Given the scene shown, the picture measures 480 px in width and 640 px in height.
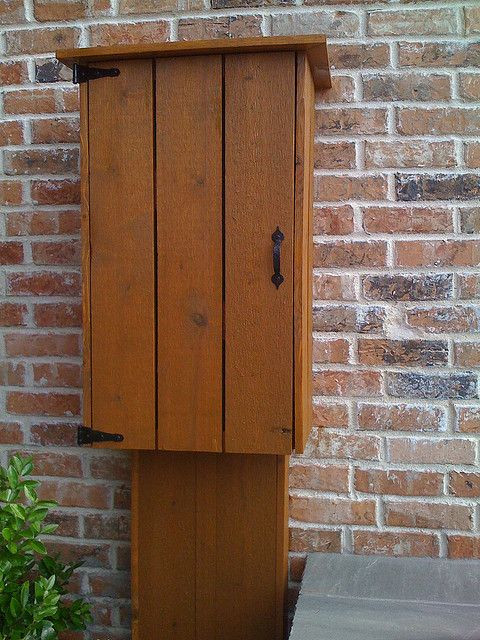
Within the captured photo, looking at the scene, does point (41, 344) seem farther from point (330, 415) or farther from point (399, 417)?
point (399, 417)

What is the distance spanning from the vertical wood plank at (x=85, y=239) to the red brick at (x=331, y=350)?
0.62 m

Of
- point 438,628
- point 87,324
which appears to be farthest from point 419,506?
point 87,324

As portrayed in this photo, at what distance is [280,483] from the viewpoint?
5.59 feet

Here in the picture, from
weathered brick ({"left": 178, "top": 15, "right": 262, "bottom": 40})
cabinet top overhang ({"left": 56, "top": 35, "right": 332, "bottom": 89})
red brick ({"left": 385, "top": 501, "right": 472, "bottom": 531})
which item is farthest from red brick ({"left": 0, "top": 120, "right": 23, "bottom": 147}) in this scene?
red brick ({"left": 385, "top": 501, "right": 472, "bottom": 531})

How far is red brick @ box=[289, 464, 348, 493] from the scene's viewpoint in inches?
70.4

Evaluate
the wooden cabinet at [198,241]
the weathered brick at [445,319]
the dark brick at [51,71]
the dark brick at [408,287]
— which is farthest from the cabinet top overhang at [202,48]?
the weathered brick at [445,319]

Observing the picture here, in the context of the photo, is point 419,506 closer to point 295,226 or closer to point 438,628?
point 438,628

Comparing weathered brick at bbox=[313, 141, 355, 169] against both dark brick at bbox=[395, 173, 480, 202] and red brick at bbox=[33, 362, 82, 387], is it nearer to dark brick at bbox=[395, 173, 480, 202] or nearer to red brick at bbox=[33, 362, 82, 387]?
dark brick at bbox=[395, 173, 480, 202]

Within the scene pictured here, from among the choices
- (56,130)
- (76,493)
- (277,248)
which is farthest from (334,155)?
(76,493)

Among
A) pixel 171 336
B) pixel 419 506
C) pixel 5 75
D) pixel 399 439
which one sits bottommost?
pixel 419 506

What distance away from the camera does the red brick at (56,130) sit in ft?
6.00

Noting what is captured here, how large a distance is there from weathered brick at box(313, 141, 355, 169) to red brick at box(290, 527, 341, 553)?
100 cm

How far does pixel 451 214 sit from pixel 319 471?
778 millimetres

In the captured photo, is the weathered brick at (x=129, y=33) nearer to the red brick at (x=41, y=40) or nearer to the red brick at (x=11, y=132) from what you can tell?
the red brick at (x=41, y=40)
